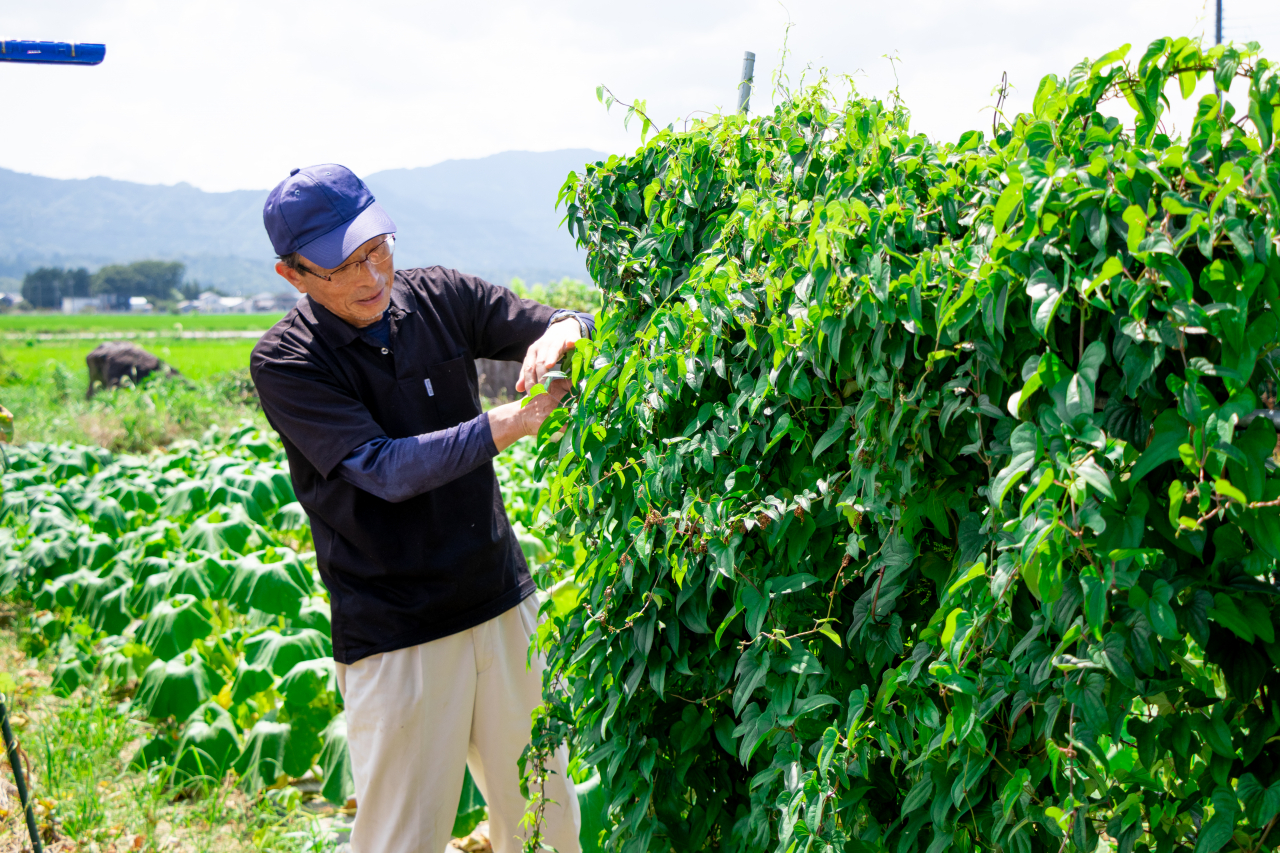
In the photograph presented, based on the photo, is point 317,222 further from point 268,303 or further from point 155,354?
point 268,303

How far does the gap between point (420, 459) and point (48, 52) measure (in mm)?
1606

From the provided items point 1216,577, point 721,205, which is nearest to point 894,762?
point 1216,577

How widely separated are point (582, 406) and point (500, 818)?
4.56ft

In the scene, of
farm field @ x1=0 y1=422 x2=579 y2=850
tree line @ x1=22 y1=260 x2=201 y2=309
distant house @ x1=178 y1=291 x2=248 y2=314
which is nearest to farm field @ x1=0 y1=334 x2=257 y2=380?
farm field @ x1=0 y1=422 x2=579 y2=850

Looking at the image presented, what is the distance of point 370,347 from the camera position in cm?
228

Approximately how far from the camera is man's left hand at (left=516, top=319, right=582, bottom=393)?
200 cm

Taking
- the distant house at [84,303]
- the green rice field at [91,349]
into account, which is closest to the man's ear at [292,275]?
the green rice field at [91,349]

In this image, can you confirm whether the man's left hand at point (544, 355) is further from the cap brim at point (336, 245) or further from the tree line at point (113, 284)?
the tree line at point (113, 284)

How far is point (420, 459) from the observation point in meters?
2.01

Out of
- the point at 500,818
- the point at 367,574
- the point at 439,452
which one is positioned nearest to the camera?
the point at 439,452

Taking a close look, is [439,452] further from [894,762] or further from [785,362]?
[894,762]

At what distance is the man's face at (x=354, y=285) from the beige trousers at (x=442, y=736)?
850mm

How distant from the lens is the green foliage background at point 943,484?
953mm

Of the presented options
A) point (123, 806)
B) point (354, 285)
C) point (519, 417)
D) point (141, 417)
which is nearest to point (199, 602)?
point (123, 806)
